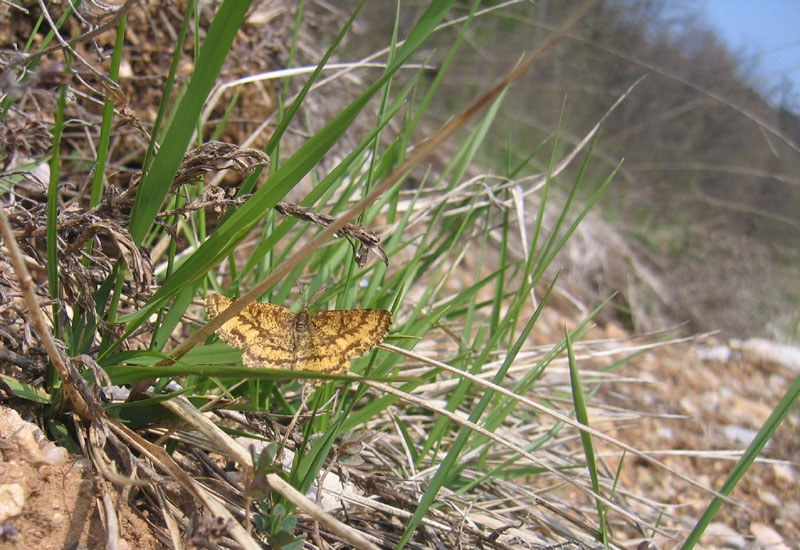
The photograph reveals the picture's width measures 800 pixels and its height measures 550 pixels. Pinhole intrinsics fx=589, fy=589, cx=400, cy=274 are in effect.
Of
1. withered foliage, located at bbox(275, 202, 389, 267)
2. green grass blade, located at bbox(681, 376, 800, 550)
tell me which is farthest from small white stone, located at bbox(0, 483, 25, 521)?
green grass blade, located at bbox(681, 376, 800, 550)

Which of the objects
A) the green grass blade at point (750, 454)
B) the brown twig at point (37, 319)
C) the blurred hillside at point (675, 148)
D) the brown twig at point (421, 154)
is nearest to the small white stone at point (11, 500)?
the brown twig at point (37, 319)

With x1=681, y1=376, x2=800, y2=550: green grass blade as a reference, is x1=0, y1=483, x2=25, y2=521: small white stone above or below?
below

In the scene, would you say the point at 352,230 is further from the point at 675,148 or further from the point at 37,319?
the point at 675,148

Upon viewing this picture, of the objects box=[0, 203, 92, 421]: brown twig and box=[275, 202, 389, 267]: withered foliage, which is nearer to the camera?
box=[0, 203, 92, 421]: brown twig

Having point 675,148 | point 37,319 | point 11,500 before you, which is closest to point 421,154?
point 37,319

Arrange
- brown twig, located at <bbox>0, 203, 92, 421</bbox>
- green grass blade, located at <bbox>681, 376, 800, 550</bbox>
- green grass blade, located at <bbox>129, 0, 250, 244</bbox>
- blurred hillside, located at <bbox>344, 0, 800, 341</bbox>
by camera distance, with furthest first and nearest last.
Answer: blurred hillside, located at <bbox>344, 0, 800, 341</bbox> → green grass blade, located at <bbox>681, 376, 800, 550</bbox> → green grass blade, located at <bbox>129, 0, 250, 244</bbox> → brown twig, located at <bbox>0, 203, 92, 421</bbox>

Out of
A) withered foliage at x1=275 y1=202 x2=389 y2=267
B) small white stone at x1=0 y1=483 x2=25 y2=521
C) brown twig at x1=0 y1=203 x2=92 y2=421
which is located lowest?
small white stone at x1=0 y1=483 x2=25 y2=521

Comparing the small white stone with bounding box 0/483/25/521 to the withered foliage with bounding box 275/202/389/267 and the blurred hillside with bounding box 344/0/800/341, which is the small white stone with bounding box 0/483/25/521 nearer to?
the withered foliage with bounding box 275/202/389/267

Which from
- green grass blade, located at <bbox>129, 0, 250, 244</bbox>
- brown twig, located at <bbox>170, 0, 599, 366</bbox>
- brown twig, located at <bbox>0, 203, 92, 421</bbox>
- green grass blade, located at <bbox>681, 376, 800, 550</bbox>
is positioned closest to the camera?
brown twig, located at <bbox>170, 0, 599, 366</bbox>

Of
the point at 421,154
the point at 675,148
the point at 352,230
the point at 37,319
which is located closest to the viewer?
the point at 421,154
